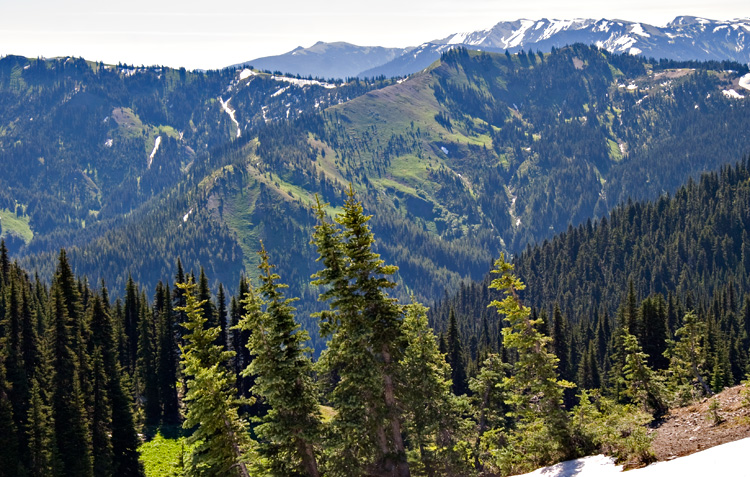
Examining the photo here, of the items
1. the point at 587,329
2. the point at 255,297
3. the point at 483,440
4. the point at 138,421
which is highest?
the point at 255,297

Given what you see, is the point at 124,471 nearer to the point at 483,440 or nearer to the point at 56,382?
the point at 56,382

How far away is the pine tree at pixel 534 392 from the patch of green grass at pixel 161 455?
3358 centimetres

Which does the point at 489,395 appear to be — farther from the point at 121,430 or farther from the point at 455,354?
the point at 455,354

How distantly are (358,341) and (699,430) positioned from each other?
57.0ft

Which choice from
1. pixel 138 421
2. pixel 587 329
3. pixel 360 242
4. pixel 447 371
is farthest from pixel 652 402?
pixel 587 329

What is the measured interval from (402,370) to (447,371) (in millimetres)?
9638

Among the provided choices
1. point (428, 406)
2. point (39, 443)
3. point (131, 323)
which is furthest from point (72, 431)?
point (131, 323)

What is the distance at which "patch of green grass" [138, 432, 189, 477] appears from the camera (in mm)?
62578

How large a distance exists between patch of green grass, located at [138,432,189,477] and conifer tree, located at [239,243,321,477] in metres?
26.8

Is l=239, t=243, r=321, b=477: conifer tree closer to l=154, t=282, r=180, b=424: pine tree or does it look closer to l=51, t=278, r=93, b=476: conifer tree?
l=51, t=278, r=93, b=476: conifer tree

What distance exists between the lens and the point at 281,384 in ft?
118

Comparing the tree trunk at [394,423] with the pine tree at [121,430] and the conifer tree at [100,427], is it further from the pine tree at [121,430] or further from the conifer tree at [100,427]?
the pine tree at [121,430]

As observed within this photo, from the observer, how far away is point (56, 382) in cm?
6041

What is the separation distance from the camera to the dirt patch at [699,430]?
28281mm
